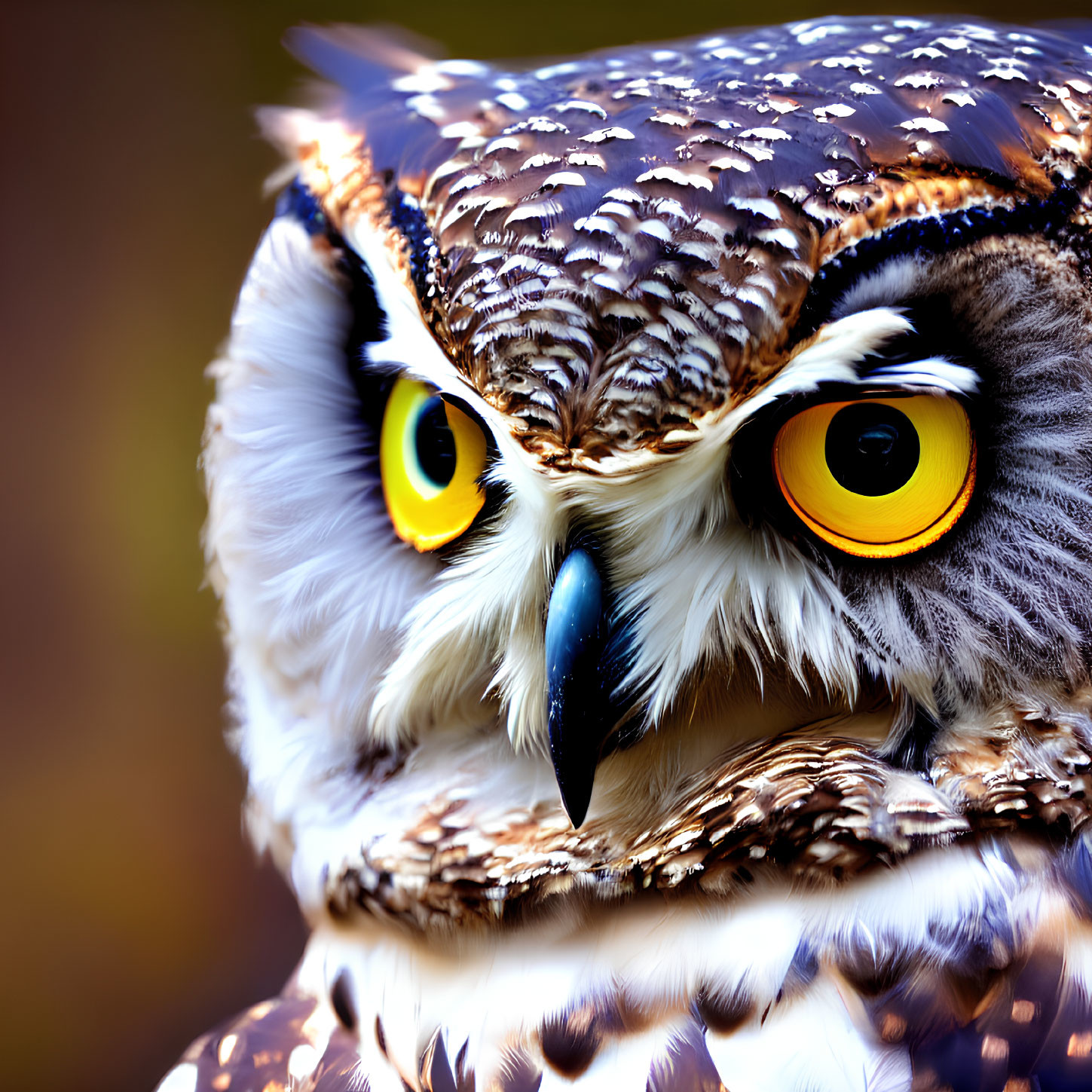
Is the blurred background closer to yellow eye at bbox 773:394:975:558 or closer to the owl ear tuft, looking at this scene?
the owl ear tuft

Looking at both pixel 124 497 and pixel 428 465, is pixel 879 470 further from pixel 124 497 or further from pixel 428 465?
pixel 124 497

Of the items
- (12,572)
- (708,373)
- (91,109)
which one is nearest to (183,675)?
(12,572)

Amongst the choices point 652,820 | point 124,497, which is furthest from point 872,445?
point 124,497

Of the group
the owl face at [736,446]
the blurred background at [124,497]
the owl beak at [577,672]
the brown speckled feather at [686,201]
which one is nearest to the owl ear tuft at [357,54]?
the owl face at [736,446]

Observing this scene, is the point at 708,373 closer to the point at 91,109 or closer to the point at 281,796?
the point at 281,796

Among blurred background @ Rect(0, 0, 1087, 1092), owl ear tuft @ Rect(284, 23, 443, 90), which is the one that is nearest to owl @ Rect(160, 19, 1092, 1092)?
owl ear tuft @ Rect(284, 23, 443, 90)

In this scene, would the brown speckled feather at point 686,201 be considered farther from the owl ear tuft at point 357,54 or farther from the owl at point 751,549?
the owl ear tuft at point 357,54

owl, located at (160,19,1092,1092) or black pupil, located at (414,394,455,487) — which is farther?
black pupil, located at (414,394,455,487)
